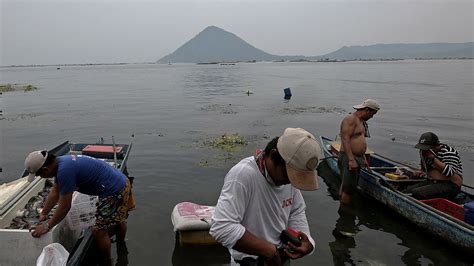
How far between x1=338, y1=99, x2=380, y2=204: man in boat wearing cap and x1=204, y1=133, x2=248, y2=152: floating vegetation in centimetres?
717

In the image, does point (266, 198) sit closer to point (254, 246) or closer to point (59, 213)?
point (254, 246)

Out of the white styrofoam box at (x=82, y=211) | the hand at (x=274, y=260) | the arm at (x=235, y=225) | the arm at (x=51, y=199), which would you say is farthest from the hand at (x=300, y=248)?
the white styrofoam box at (x=82, y=211)

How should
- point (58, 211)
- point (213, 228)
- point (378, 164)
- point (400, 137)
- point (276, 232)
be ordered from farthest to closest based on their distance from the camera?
point (400, 137)
point (378, 164)
point (58, 211)
point (276, 232)
point (213, 228)

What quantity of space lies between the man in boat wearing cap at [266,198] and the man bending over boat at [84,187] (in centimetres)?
321

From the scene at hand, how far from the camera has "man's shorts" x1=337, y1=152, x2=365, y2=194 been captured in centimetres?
958

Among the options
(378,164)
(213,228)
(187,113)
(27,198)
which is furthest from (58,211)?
(187,113)

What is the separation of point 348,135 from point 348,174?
1.15m

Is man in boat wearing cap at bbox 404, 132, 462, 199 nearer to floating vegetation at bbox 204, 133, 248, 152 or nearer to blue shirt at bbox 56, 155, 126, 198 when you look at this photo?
blue shirt at bbox 56, 155, 126, 198

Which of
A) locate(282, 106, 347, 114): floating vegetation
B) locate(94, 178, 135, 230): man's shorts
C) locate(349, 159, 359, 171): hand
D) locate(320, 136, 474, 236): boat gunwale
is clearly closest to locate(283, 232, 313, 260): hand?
locate(94, 178, 135, 230): man's shorts

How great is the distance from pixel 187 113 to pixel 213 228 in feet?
81.4

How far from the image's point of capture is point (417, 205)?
27.0ft

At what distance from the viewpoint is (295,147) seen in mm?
2756

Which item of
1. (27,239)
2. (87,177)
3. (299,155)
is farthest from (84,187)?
(299,155)

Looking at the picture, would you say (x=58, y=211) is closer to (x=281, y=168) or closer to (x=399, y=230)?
(x=281, y=168)
